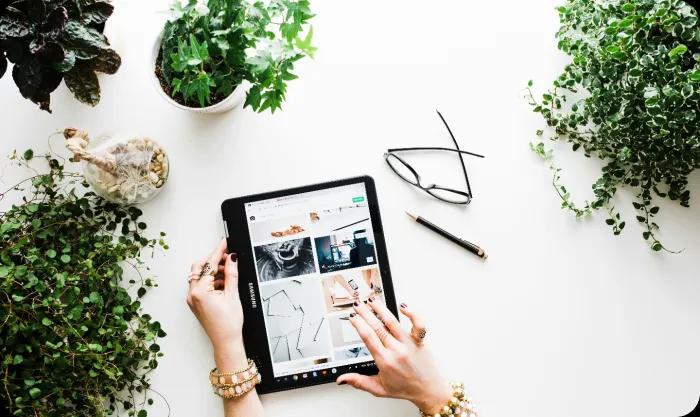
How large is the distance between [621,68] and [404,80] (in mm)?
434

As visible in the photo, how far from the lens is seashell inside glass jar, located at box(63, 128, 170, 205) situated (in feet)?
3.69

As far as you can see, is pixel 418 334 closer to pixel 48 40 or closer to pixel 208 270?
pixel 208 270

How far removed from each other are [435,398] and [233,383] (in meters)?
0.41

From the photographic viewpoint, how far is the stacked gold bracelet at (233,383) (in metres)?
1.18


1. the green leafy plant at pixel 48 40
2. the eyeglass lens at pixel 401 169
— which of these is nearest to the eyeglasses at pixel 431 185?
the eyeglass lens at pixel 401 169

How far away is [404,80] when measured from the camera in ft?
4.13

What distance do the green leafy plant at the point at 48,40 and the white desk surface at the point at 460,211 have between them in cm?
21

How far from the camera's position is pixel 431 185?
4.10ft

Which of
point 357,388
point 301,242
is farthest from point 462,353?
point 301,242

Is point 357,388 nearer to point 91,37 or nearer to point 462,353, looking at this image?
point 462,353

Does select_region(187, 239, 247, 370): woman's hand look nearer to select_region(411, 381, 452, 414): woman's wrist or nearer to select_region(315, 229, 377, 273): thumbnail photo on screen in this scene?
select_region(315, 229, 377, 273): thumbnail photo on screen

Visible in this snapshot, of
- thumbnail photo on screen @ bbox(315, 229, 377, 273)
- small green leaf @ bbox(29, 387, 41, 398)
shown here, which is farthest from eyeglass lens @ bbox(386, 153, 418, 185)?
small green leaf @ bbox(29, 387, 41, 398)

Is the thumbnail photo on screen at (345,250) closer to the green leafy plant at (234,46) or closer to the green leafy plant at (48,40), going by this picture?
the green leafy plant at (234,46)

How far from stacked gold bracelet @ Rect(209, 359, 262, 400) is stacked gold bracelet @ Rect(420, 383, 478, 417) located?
0.37 meters
